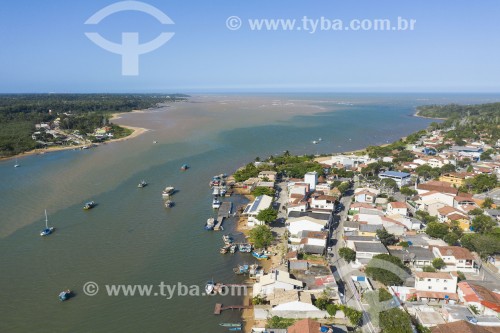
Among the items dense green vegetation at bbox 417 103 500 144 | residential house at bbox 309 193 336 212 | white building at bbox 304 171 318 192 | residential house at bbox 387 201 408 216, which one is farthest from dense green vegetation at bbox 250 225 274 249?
dense green vegetation at bbox 417 103 500 144

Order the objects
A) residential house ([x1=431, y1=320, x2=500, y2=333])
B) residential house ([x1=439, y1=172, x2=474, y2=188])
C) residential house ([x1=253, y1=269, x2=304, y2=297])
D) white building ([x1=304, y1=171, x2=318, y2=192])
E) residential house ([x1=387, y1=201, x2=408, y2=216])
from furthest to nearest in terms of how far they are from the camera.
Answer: residential house ([x1=439, y1=172, x2=474, y2=188]) → white building ([x1=304, y1=171, x2=318, y2=192]) → residential house ([x1=387, y1=201, x2=408, y2=216]) → residential house ([x1=253, y1=269, x2=304, y2=297]) → residential house ([x1=431, y1=320, x2=500, y2=333])

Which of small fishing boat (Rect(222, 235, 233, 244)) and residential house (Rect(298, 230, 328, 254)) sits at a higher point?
residential house (Rect(298, 230, 328, 254))

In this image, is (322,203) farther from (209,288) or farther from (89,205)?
(89,205)

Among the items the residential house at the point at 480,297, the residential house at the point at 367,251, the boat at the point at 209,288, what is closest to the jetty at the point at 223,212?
the boat at the point at 209,288

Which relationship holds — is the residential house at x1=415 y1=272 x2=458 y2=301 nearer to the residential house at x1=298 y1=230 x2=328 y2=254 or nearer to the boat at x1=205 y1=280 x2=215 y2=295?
the residential house at x1=298 y1=230 x2=328 y2=254

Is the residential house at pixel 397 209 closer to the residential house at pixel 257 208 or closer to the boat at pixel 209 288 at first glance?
the residential house at pixel 257 208

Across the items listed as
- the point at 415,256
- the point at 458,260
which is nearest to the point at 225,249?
the point at 415,256

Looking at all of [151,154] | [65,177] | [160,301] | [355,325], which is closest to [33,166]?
[65,177]
